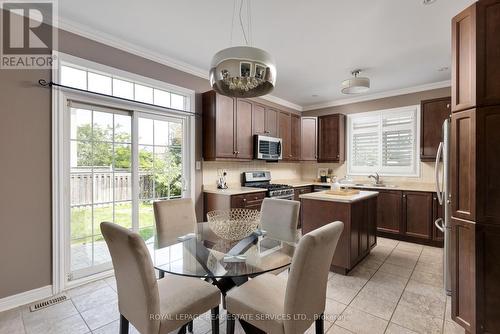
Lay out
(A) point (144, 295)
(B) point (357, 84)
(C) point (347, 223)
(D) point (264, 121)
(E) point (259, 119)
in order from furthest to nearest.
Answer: (D) point (264, 121) → (E) point (259, 119) → (B) point (357, 84) → (C) point (347, 223) → (A) point (144, 295)

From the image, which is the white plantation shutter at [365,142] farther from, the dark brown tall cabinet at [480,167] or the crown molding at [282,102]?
the dark brown tall cabinet at [480,167]

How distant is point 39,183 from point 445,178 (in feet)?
13.0

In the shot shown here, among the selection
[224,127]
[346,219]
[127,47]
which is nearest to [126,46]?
[127,47]

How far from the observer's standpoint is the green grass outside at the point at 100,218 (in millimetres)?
2596

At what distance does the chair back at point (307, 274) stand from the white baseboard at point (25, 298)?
2422 mm

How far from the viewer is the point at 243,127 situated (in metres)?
3.99

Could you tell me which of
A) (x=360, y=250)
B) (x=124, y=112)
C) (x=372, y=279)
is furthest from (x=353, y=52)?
(x=124, y=112)

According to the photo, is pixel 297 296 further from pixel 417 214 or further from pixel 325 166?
pixel 325 166

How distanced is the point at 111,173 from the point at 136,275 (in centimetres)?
197

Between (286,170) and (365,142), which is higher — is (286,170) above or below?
below

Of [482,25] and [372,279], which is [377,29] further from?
[372,279]

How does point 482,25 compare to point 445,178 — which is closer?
point 482,25

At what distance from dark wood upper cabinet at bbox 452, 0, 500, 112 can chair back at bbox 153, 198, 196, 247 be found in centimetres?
250

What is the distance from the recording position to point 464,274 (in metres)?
1.76
